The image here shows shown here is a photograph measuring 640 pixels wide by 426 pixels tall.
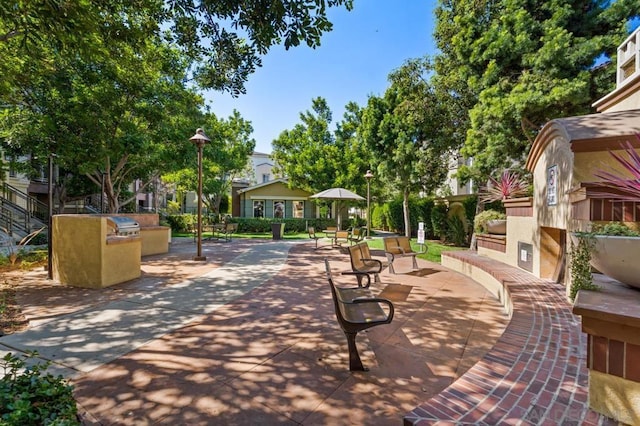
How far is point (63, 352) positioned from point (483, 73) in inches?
528

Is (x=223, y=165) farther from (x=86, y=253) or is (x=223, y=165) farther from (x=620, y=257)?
(x=620, y=257)

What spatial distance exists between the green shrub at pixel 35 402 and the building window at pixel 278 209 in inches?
965

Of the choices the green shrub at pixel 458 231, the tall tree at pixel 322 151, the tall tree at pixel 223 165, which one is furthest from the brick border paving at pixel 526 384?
the tall tree at pixel 223 165

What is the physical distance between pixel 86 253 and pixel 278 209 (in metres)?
20.3

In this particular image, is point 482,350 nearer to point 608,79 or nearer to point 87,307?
point 87,307

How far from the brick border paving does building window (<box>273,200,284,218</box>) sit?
23553mm

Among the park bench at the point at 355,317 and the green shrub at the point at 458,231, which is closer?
the park bench at the point at 355,317

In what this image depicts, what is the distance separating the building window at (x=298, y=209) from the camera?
2680cm

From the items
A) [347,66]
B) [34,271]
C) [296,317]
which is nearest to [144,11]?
[296,317]

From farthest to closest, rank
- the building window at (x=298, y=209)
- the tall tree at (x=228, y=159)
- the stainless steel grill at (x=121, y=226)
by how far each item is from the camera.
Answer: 1. the building window at (x=298, y=209)
2. the tall tree at (x=228, y=159)
3. the stainless steel grill at (x=121, y=226)

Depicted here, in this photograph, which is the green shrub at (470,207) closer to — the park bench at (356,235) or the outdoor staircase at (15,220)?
the park bench at (356,235)

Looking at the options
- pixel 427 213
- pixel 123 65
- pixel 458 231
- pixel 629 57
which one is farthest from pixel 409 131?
pixel 123 65

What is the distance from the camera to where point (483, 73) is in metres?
10.6

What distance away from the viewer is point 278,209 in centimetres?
2652
